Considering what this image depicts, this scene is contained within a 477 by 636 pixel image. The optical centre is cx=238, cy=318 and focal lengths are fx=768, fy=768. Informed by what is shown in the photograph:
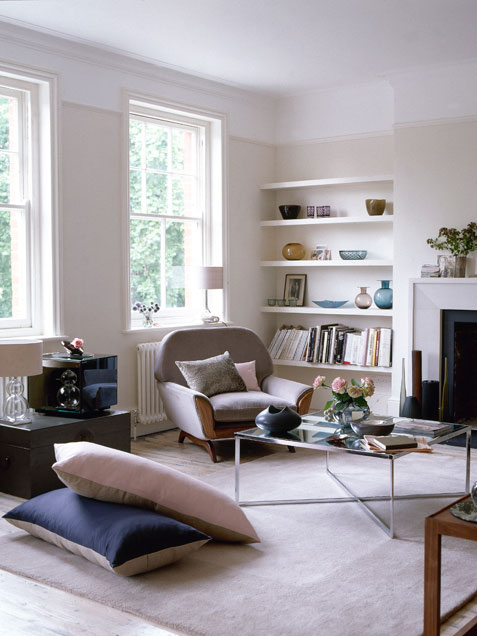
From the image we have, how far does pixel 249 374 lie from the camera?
588 cm

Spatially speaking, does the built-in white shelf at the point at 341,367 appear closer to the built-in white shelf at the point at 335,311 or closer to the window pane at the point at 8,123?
the built-in white shelf at the point at 335,311

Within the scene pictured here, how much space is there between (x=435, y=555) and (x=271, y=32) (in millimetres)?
3834

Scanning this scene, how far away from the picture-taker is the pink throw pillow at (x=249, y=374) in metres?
5.84

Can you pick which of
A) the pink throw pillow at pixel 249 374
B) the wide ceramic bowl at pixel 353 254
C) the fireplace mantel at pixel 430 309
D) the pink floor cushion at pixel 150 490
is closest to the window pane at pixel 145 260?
the pink throw pillow at pixel 249 374

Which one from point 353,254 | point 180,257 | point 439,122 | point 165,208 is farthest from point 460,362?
point 165,208

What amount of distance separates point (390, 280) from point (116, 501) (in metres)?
3.91

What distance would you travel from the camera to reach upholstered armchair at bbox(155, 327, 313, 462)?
5.25 metres

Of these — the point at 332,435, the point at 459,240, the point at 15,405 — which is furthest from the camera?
the point at 459,240

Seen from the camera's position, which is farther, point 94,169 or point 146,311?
point 146,311

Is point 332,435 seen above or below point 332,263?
below

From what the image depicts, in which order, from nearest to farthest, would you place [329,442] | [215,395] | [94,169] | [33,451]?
→ [329,442], [33,451], [215,395], [94,169]

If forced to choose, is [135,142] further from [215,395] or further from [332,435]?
[332,435]

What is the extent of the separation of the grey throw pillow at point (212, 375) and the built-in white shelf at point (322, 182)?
203 centimetres

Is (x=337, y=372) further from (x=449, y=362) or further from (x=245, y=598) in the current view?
(x=245, y=598)
